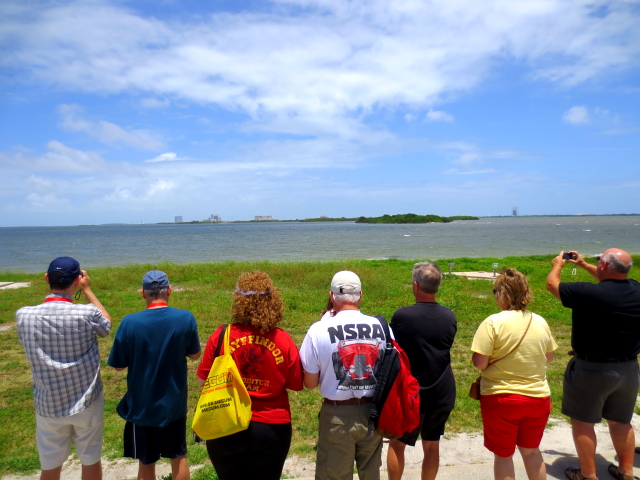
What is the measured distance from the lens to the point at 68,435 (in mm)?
3008

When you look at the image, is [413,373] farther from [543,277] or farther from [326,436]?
[543,277]

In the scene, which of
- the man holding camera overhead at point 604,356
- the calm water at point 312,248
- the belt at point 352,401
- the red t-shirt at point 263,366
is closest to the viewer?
the red t-shirt at point 263,366

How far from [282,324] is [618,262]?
7.18 metres

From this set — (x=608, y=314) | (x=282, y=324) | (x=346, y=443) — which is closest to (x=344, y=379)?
(x=346, y=443)

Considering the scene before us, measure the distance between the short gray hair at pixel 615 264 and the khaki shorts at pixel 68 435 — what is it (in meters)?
3.92

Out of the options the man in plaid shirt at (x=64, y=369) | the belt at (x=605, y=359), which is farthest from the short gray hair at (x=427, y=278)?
the man in plaid shirt at (x=64, y=369)

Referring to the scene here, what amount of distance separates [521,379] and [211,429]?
2142 mm

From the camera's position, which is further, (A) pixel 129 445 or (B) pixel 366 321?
(A) pixel 129 445

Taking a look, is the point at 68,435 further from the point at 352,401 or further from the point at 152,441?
the point at 352,401

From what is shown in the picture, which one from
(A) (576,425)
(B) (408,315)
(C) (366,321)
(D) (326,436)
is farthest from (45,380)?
(A) (576,425)

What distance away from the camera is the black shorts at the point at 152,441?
9.76 feet

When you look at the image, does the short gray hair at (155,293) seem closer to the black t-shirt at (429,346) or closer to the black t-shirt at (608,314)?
the black t-shirt at (429,346)

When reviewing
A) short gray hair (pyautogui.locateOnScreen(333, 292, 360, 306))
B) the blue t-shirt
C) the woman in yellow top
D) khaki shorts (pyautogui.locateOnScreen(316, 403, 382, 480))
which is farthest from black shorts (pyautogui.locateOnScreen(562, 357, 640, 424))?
the blue t-shirt

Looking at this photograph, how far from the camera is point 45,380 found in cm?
285
